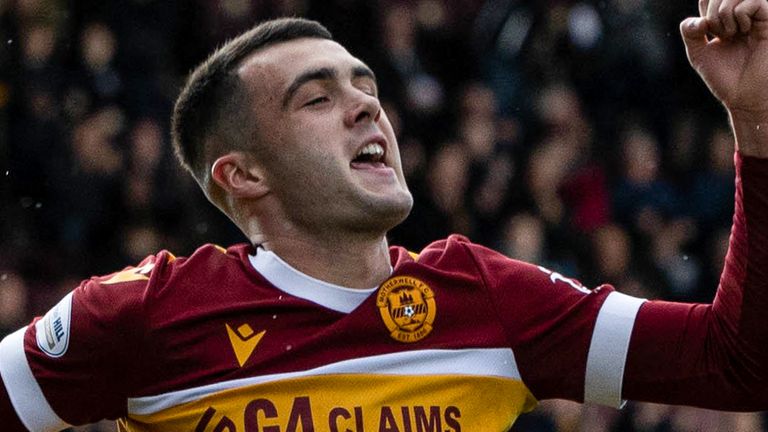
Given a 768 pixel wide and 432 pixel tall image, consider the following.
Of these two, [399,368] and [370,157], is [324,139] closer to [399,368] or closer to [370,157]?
[370,157]

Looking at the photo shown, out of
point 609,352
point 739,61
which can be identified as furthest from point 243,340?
point 739,61

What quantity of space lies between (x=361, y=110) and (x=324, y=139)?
126 millimetres

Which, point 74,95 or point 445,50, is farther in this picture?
point 445,50

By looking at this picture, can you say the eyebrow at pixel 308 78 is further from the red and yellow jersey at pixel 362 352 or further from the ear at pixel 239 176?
the red and yellow jersey at pixel 362 352

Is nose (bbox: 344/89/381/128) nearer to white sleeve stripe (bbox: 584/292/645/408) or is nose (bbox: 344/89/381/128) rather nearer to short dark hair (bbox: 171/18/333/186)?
short dark hair (bbox: 171/18/333/186)

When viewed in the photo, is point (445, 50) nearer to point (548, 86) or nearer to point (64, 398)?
point (548, 86)

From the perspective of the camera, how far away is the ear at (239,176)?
4352mm

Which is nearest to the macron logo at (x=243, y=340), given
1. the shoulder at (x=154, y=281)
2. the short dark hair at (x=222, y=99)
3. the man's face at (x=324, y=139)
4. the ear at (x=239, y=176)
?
the shoulder at (x=154, y=281)

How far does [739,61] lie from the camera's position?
3742 mm

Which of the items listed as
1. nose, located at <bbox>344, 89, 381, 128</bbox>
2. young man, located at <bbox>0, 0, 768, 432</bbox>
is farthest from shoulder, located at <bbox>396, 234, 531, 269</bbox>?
nose, located at <bbox>344, 89, 381, 128</bbox>

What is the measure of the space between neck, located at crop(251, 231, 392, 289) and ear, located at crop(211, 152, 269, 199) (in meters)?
0.20

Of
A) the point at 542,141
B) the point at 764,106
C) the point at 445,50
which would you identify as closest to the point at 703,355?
the point at 764,106

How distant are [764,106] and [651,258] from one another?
5852mm

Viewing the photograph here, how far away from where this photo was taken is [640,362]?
400cm
